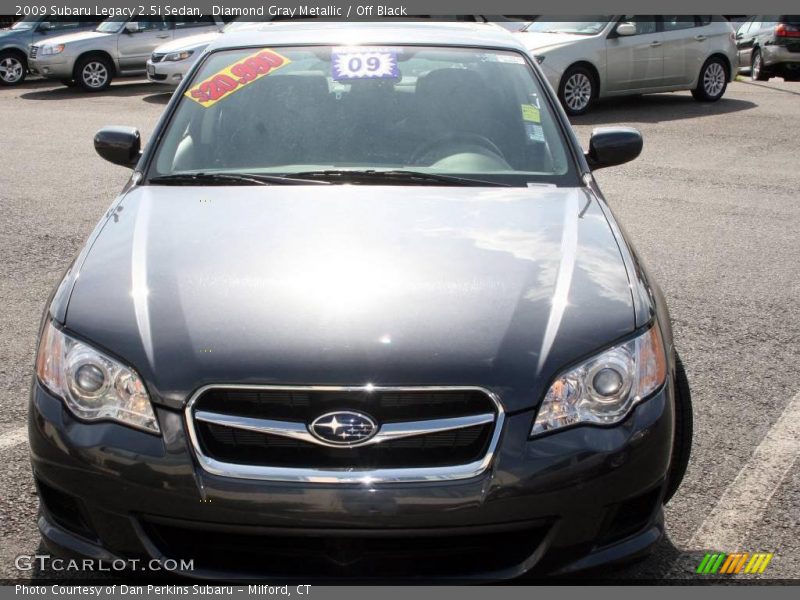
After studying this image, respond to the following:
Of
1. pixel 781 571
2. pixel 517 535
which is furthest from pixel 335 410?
pixel 781 571

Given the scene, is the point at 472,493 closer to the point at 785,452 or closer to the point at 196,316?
the point at 196,316

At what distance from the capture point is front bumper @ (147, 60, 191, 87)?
17.5m

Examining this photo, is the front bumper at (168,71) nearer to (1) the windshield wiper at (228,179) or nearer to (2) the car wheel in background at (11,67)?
(2) the car wheel in background at (11,67)

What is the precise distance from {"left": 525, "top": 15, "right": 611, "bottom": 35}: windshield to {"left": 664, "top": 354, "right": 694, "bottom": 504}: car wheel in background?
40.6ft

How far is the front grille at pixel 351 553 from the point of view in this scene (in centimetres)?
277

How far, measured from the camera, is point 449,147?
434 centimetres

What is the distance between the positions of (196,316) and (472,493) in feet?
2.90

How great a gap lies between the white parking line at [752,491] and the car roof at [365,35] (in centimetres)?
198

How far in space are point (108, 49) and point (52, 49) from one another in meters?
0.97

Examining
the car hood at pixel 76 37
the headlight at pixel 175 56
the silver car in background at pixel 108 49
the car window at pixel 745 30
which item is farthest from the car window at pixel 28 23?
the car window at pixel 745 30

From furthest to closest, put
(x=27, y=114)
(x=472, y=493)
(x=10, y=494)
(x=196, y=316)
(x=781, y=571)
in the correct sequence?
(x=27, y=114)
(x=10, y=494)
(x=781, y=571)
(x=196, y=316)
(x=472, y=493)

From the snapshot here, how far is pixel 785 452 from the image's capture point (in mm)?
4188

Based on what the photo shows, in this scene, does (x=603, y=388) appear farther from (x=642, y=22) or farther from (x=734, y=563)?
(x=642, y=22)

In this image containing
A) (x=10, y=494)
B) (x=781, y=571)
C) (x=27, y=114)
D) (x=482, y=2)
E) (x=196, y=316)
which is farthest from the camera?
(x=482, y=2)
